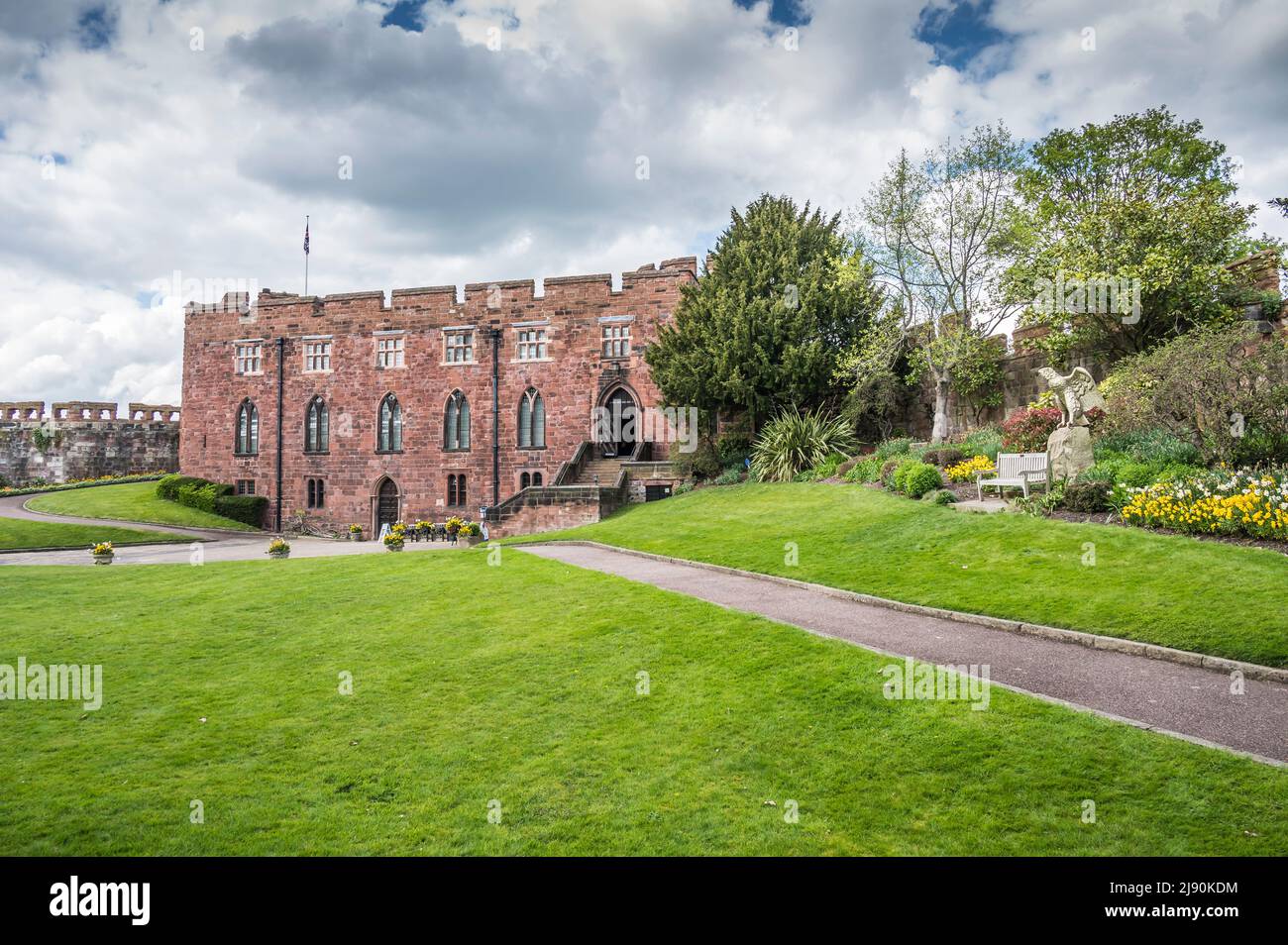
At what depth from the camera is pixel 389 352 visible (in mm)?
34344

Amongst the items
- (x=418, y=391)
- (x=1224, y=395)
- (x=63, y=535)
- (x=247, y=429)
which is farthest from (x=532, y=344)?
(x=1224, y=395)

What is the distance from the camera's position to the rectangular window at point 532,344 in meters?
32.4

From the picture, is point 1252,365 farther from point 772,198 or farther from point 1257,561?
point 772,198

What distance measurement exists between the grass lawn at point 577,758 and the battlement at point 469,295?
24.1 meters

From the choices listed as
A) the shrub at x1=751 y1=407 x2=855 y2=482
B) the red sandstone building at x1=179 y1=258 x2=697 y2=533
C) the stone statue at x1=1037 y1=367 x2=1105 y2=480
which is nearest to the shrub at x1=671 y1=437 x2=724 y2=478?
the red sandstone building at x1=179 y1=258 x2=697 y2=533

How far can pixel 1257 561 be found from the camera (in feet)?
30.8

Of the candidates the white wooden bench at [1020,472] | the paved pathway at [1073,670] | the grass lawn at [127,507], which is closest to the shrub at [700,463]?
the white wooden bench at [1020,472]

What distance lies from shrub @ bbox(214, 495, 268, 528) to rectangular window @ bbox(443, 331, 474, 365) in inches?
461

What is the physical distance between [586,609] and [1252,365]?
1189 cm

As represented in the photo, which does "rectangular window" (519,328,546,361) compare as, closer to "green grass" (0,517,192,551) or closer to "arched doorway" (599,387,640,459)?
"arched doorway" (599,387,640,459)

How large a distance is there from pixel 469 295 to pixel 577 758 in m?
30.6

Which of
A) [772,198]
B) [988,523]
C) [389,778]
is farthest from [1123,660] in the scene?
[772,198]

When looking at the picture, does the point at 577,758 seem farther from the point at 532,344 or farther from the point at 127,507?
the point at 127,507

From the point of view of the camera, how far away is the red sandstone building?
103 ft
